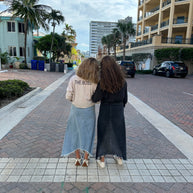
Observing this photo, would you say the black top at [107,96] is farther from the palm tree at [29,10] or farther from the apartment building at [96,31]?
the apartment building at [96,31]

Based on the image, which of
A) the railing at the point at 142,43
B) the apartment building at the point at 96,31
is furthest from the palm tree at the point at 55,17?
the apartment building at the point at 96,31

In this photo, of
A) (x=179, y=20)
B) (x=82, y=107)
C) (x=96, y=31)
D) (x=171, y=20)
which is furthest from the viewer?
(x=96, y=31)

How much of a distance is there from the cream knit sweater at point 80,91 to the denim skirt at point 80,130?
113 mm

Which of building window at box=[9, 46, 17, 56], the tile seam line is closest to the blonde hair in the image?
the tile seam line

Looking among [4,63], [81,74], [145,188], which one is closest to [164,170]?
[145,188]

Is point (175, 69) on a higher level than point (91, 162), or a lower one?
higher

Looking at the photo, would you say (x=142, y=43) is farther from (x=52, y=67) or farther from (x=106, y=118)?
(x=106, y=118)

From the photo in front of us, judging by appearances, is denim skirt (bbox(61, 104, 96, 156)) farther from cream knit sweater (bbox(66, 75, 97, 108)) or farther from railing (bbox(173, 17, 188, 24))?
railing (bbox(173, 17, 188, 24))

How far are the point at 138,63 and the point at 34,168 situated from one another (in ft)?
88.7

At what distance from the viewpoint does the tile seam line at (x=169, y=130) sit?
3.79 meters

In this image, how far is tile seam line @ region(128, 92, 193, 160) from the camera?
12.4ft

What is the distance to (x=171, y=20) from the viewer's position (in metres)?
28.4

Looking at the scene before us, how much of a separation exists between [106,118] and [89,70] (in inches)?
30.1

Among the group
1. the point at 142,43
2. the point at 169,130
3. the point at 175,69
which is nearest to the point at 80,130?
the point at 169,130
